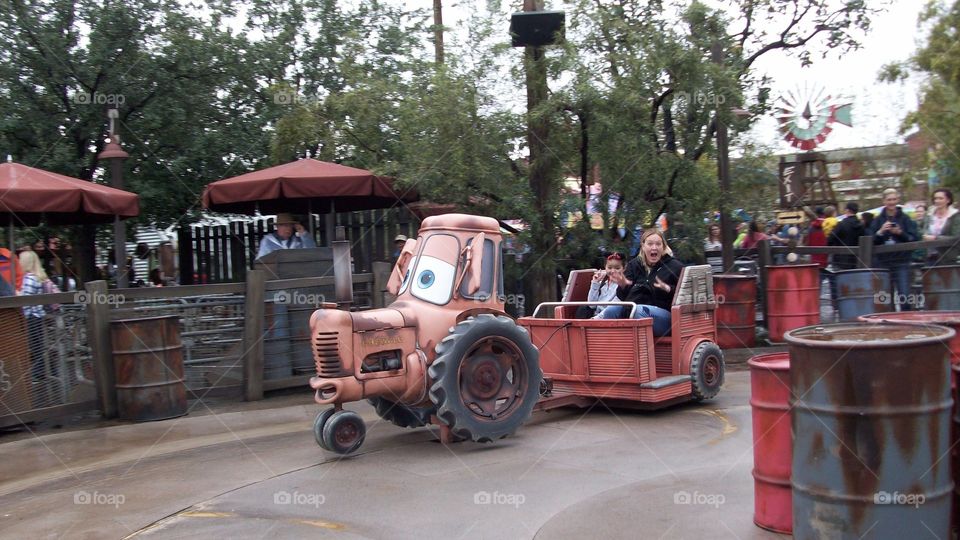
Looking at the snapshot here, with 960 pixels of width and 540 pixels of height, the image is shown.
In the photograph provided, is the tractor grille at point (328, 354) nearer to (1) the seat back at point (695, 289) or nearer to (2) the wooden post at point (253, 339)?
(2) the wooden post at point (253, 339)

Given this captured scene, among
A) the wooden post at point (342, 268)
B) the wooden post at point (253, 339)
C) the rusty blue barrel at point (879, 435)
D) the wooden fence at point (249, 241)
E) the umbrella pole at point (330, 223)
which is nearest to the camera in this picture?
the rusty blue barrel at point (879, 435)

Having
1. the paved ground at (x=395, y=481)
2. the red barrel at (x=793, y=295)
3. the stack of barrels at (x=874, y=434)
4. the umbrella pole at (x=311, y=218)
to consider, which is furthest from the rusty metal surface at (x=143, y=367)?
the red barrel at (x=793, y=295)

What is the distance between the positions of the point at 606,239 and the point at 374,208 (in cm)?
400

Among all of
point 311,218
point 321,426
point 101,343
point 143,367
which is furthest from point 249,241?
point 321,426

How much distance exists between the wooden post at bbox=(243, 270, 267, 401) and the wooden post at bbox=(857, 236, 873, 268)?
8377 millimetres

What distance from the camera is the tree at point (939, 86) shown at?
16797 mm

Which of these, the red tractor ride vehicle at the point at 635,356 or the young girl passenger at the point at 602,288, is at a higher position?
the young girl passenger at the point at 602,288

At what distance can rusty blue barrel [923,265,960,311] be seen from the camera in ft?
36.0

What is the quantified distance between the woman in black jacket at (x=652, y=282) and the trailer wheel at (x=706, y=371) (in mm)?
396

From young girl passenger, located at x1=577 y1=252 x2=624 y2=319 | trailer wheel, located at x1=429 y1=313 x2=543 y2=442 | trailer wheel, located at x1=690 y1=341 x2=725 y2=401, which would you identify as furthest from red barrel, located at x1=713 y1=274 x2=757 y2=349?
trailer wheel, located at x1=429 y1=313 x2=543 y2=442

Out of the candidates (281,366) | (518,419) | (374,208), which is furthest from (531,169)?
(518,419)

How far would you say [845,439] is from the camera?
400 cm

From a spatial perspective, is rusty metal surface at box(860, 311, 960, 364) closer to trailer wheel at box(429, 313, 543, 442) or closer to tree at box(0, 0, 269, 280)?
trailer wheel at box(429, 313, 543, 442)

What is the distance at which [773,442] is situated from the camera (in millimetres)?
4707
